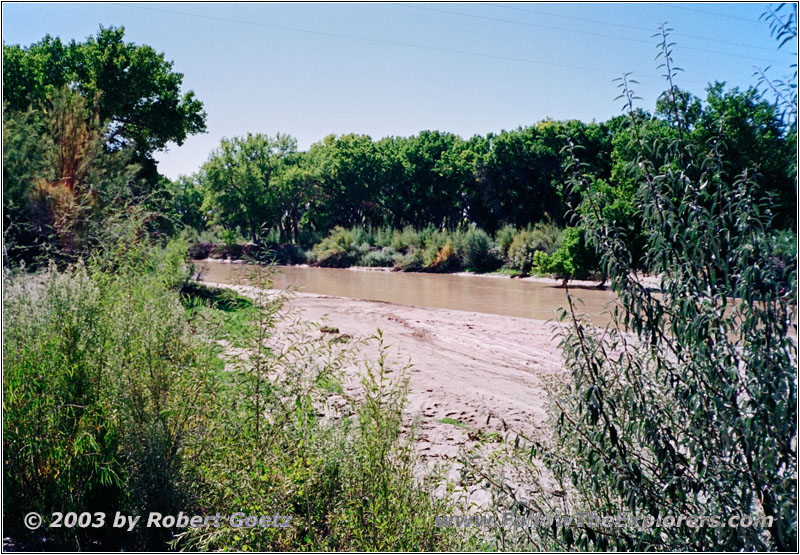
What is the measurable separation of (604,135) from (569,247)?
21.8 metres

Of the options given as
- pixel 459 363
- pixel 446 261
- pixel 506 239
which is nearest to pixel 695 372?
pixel 459 363

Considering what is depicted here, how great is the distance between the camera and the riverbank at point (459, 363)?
6.19 m

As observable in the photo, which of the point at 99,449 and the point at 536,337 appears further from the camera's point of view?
the point at 536,337

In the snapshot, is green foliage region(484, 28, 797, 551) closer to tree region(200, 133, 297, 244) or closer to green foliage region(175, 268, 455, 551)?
green foliage region(175, 268, 455, 551)

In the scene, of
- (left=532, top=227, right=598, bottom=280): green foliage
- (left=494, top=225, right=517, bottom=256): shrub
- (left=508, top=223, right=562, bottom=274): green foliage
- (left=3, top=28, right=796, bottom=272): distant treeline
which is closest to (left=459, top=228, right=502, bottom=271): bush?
(left=494, top=225, right=517, bottom=256): shrub

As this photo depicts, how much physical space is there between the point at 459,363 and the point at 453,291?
1648 cm

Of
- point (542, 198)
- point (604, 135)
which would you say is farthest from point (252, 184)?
point (604, 135)

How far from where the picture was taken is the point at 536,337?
13.0 m

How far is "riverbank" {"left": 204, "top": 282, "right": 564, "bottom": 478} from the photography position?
6.19 meters

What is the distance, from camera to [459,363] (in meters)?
10.1

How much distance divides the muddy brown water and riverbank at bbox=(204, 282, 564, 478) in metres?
2.26

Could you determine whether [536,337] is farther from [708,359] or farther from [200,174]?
[200,174]

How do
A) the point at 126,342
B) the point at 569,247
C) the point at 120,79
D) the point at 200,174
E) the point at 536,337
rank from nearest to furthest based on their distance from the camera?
1. the point at 126,342
2. the point at 536,337
3. the point at 120,79
4. the point at 569,247
5. the point at 200,174

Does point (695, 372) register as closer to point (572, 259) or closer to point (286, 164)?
point (572, 259)
